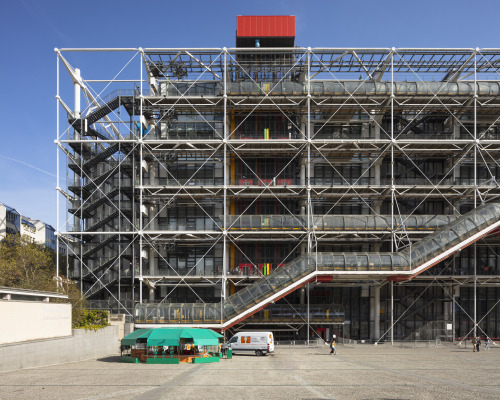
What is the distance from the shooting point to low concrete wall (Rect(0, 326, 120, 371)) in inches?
827

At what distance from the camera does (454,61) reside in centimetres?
3841

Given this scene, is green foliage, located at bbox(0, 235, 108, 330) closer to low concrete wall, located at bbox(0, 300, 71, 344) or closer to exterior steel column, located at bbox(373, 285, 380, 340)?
low concrete wall, located at bbox(0, 300, 71, 344)

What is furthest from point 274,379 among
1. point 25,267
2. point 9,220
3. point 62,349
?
point 9,220

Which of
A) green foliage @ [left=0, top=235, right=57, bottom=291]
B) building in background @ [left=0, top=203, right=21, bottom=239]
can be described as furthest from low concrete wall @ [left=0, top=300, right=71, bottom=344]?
building in background @ [left=0, top=203, right=21, bottom=239]

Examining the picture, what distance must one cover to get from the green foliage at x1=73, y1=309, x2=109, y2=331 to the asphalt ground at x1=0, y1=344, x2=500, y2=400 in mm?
2696

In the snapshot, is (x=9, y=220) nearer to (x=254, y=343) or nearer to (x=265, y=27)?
(x=265, y=27)

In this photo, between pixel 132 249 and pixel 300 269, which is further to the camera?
pixel 132 249

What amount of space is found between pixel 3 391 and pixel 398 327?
102 ft

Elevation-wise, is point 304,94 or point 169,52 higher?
point 169,52

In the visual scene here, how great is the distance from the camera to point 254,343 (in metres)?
29.4

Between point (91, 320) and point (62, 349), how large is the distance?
5.27 m

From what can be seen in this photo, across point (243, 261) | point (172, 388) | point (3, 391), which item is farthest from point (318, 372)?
point (243, 261)

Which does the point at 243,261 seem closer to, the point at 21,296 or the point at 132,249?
the point at 132,249

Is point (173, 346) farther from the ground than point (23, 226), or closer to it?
closer to it
